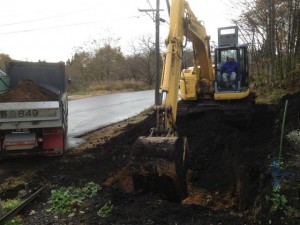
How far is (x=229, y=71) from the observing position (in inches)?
489

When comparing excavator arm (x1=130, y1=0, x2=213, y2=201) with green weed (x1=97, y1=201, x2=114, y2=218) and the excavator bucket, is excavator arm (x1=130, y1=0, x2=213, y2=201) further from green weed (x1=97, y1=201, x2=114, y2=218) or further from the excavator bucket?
green weed (x1=97, y1=201, x2=114, y2=218)

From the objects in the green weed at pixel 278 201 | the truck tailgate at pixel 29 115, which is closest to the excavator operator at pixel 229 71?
the truck tailgate at pixel 29 115

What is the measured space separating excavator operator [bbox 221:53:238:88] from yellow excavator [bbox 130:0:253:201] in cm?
7

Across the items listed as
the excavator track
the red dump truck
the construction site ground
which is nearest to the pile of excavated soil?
the red dump truck

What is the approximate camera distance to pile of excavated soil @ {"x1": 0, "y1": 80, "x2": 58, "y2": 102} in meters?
11.4

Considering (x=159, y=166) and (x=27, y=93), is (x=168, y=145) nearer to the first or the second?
(x=159, y=166)

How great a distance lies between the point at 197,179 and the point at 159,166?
2.13 m

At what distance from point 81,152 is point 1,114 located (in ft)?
8.49

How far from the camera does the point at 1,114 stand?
418 inches

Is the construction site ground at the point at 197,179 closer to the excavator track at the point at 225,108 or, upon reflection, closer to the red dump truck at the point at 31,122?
the excavator track at the point at 225,108

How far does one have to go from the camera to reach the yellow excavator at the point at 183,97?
250 inches

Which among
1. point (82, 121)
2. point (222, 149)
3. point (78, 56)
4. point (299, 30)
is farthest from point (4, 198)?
point (78, 56)

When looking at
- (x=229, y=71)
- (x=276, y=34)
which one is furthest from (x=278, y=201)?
(x=276, y=34)

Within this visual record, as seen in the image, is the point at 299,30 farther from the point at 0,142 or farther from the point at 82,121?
the point at 0,142
